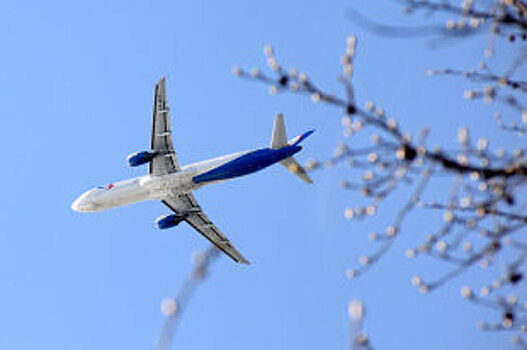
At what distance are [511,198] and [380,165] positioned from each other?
1489mm

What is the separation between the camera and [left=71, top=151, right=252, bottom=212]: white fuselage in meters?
49.3

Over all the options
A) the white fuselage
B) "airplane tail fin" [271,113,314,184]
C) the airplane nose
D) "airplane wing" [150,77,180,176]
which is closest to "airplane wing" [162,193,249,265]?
the white fuselage

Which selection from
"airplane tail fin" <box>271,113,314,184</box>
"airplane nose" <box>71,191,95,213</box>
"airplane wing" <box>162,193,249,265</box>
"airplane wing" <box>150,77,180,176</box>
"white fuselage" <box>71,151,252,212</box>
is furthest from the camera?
"airplane wing" <box>162,193,249,265</box>

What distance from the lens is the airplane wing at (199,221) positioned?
55.2 metres

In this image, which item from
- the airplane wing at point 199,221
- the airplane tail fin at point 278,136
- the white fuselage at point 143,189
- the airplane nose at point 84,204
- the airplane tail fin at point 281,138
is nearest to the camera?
the airplane tail fin at point 281,138

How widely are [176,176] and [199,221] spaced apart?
7505mm

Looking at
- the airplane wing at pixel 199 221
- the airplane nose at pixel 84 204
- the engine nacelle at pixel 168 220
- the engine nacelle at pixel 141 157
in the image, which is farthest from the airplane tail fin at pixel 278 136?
the airplane nose at pixel 84 204

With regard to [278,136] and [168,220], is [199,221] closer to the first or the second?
[168,220]

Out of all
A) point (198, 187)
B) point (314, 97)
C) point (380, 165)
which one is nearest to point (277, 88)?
point (314, 97)

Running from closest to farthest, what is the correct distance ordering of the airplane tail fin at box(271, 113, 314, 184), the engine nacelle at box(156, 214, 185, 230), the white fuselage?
the airplane tail fin at box(271, 113, 314, 184) → the white fuselage → the engine nacelle at box(156, 214, 185, 230)

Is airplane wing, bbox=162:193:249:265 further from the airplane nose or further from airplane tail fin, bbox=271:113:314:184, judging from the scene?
airplane tail fin, bbox=271:113:314:184

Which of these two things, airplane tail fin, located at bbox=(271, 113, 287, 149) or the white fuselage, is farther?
the white fuselage

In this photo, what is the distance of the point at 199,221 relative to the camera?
56219mm

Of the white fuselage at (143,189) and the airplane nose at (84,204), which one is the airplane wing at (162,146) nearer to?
the white fuselage at (143,189)
